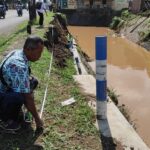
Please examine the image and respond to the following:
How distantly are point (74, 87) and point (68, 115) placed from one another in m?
1.76

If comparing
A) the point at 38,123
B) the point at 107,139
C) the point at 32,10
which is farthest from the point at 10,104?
the point at 32,10

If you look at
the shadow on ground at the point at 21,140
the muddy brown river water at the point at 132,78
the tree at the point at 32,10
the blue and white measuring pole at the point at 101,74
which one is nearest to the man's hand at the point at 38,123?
the shadow on ground at the point at 21,140

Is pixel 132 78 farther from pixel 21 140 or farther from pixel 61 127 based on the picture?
pixel 21 140

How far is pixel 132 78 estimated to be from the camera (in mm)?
15094

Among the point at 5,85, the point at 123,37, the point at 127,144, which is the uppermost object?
the point at 5,85

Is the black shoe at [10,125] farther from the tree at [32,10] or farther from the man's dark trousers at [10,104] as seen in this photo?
the tree at [32,10]

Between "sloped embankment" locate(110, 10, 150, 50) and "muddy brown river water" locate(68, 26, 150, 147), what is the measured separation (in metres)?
0.45

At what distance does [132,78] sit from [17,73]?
1081 centimetres

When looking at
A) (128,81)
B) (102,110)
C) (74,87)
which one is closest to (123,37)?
(128,81)

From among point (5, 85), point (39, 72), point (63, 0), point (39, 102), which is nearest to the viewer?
point (5, 85)

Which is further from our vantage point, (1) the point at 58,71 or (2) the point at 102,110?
(1) the point at 58,71

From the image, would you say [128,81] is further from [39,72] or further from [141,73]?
[39,72]

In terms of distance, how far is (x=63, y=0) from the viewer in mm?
50125

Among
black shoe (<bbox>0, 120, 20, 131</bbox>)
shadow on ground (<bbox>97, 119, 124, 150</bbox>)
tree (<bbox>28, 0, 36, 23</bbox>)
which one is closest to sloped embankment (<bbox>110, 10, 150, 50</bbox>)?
tree (<bbox>28, 0, 36, 23</bbox>)
